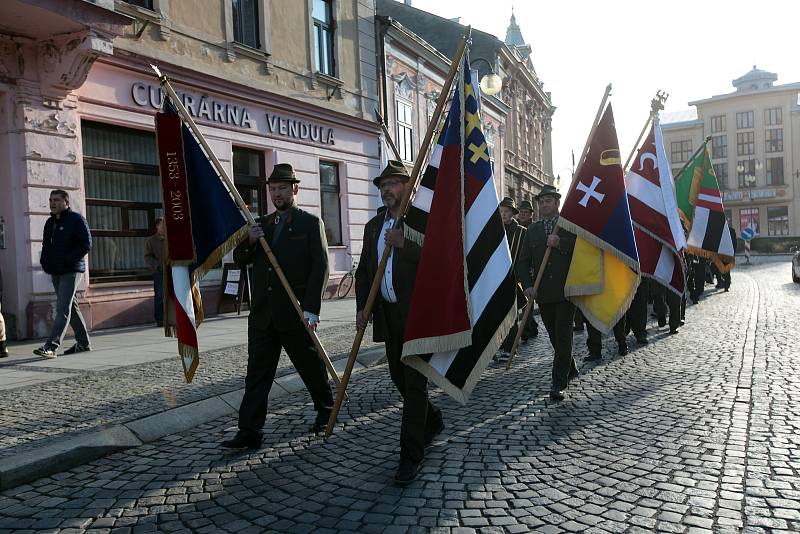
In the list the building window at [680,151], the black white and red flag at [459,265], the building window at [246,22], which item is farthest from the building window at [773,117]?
the black white and red flag at [459,265]

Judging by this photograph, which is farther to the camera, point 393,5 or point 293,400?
point 393,5

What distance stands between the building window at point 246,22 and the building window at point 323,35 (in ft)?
6.30

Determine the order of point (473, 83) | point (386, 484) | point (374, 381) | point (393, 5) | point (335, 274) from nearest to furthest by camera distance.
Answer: point (386, 484), point (473, 83), point (374, 381), point (335, 274), point (393, 5)

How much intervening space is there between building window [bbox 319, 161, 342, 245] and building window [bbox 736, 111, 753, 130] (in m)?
65.3

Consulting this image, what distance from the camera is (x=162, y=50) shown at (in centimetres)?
1130

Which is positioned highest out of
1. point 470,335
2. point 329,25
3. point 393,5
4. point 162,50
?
point 393,5

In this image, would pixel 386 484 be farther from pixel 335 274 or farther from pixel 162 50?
pixel 335 274

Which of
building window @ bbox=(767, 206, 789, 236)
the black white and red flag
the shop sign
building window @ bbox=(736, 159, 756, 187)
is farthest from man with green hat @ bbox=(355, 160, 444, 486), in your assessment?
building window @ bbox=(767, 206, 789, 236)

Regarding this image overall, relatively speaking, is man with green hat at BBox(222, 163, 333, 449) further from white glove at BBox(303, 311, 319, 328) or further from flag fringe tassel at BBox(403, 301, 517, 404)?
flag fringe tassel at BBox(403, 301, 517, 404)

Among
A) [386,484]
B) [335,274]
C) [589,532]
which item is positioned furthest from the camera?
[335,274]

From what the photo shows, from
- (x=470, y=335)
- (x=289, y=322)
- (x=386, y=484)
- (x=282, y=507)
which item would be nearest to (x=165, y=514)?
(x=282, y=507)

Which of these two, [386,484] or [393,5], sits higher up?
[393,5]

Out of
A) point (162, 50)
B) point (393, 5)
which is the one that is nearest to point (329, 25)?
point (162, 50)

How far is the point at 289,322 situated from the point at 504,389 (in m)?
2.37
